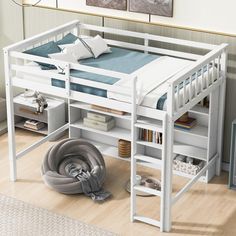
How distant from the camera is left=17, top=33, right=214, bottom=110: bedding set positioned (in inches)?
183

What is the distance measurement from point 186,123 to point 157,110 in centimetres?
87

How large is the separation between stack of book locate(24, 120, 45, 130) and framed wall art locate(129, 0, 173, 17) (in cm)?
133

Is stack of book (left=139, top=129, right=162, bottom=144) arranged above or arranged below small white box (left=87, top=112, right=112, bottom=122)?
below

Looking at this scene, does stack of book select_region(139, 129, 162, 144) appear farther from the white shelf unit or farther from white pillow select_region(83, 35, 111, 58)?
white pillow select_region(83, 35, 111, 58)

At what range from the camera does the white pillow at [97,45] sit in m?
5.29

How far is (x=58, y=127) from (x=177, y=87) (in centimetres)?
182

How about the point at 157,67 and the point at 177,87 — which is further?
the point at 157,67

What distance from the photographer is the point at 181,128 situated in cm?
532

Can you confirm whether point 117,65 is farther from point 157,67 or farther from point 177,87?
point 177,87

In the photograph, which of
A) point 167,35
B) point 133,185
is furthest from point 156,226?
point 167,35

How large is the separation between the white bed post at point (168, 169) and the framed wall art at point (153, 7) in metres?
1.13

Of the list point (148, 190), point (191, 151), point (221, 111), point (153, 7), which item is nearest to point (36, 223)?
point (148, 190)

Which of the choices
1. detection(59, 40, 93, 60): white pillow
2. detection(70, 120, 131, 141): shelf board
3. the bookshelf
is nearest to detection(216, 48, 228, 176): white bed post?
detection(70, 120, 131, 141): shelf board

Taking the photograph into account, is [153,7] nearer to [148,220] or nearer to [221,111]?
[221,111]
